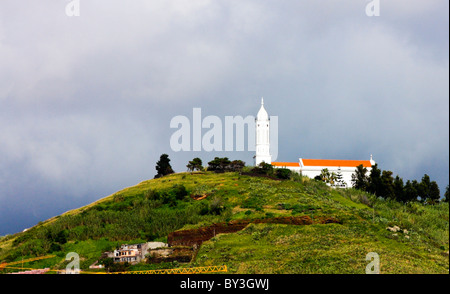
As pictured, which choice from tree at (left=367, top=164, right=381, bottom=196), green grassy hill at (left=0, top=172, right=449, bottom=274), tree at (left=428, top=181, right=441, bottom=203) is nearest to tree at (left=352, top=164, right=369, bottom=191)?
tree at (left=367, top=164, right=381, bottom=196)

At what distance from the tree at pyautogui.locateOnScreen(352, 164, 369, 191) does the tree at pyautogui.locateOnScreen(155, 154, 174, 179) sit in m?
28.7

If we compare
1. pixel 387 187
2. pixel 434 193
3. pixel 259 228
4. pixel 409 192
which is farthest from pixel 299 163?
pixel 259 228

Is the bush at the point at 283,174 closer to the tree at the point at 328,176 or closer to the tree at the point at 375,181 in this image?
the tree at the point at 328,176

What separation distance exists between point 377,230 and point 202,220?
1710 centimetres

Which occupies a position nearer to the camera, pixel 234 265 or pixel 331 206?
pixel 234 265

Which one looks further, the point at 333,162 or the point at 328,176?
the point at 333,162

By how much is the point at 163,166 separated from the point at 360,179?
30594 millimetres

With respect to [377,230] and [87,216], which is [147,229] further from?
[377,230]

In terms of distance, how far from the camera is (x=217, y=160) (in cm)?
7988

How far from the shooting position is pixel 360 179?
78.6m

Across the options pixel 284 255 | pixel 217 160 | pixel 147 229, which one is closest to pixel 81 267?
pixel 147 229

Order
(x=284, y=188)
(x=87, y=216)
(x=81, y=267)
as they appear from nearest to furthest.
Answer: (x=81, y=267) → (x=87, y=216) → (x=284, y=188)

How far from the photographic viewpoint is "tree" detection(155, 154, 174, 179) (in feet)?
270

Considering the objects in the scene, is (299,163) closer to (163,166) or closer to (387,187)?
(387,187)
